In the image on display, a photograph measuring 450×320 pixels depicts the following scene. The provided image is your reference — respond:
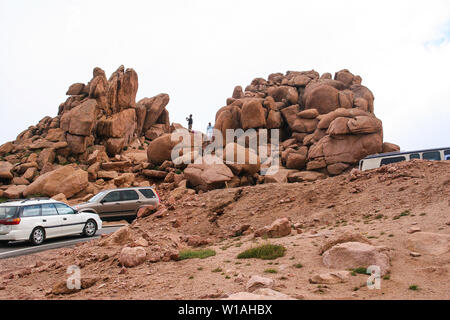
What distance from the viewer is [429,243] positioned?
7520mm

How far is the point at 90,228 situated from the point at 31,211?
2.61 meters

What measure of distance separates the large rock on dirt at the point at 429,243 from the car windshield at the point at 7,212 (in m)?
12.1

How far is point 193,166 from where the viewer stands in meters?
25.7

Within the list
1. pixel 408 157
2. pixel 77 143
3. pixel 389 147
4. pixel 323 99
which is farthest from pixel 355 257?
pixel 77 143

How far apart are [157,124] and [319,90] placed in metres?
21.9

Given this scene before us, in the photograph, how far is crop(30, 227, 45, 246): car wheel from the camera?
1324 cm

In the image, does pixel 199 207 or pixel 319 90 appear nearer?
pixel 199 207

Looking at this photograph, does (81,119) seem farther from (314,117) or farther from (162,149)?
(314,117)

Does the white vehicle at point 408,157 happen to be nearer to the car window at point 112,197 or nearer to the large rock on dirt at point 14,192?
the car window at point 112,197

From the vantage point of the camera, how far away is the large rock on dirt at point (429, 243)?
285 inches

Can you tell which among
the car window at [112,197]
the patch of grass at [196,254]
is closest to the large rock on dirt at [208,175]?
the car window at [112,197]

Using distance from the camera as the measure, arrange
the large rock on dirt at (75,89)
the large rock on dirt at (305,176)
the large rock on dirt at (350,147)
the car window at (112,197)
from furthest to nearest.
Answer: the large rock on dirt at (75,89), the large rock on dirt at (305,176), the large rock on dirt at (350,147), the car window at (112,197)

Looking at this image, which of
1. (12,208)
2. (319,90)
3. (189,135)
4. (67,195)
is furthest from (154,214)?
(319,90)
